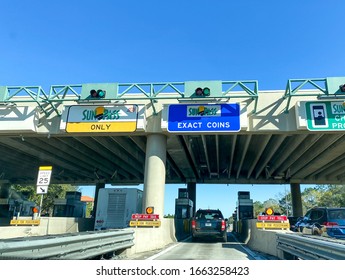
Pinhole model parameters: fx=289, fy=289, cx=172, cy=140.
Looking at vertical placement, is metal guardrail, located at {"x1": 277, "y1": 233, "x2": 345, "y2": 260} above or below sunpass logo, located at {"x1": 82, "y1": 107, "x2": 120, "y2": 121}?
below

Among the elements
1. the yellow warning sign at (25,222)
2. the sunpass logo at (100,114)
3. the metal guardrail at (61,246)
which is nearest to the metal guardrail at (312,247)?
the metal guardrail at (61,246)

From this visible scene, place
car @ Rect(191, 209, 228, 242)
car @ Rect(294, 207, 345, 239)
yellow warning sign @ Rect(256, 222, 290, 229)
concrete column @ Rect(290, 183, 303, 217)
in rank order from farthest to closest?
concrete column @ Rect(290, 183, 303, 217)
car @ Rect(191, 209, 228, 242)
yellow warning sign @ Rect(256, 222, 290, 229)
car @ Rect(294, 207, 345, 239)

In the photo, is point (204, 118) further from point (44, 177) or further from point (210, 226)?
point (44, 177)

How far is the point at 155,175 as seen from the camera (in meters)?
16.4

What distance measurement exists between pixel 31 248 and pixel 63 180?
3629 cm

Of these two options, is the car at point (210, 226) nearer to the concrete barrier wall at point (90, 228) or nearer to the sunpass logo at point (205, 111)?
the concrete barrier wall at point (90, 228)

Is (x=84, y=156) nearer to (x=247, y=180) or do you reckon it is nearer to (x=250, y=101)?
(x=250, y=101)

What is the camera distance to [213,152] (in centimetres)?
2569

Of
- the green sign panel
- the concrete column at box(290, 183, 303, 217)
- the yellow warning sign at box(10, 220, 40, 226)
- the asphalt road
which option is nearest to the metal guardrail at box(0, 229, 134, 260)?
the asphalt road

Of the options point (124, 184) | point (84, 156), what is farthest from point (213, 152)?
point (124, 184)

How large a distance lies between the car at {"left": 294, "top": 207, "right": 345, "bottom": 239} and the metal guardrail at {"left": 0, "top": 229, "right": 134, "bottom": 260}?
8305mm

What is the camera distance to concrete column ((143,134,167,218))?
16125 millimetres

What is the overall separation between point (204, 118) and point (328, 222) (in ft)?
24.9

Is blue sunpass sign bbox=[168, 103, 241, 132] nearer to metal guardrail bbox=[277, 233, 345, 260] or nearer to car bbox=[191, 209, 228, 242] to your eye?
car bbox=[191, 209, 228, 242]
